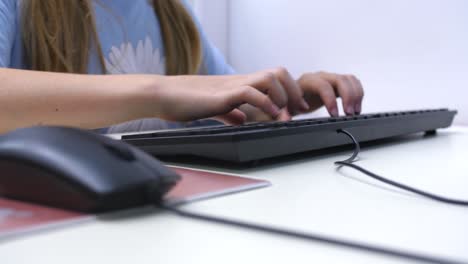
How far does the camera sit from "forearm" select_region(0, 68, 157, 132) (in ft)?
1.86

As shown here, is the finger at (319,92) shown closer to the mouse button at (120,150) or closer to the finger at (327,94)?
the finger at (327,94)

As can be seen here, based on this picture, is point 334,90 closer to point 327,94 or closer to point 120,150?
point 327,94

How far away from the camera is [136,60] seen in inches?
40.3

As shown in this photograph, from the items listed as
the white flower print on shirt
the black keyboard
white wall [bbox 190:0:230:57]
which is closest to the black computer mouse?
the black keyboard

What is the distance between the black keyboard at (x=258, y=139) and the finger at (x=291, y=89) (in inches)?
5.8

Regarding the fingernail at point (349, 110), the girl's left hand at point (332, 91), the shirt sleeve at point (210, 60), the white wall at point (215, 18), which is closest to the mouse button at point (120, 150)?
the girl's left hand at point (332, 91)

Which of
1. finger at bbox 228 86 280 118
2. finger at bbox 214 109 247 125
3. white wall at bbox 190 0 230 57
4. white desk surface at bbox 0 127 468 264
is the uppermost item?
white wall at bbox 190 0 230 57

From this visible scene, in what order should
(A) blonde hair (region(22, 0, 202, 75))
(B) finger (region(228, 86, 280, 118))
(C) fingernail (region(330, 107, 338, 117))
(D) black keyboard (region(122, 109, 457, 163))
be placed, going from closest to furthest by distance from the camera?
(D) black keyboard (region(122, 109, 457, 163)) < (B) finger (region(228, 86, 280, 118)) < (C) fingernail (region(330, 107, 338, 117)) < (A) blonde hair (region(22, 0, 202, 75))

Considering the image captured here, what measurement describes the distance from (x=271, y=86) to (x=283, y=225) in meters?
0.38

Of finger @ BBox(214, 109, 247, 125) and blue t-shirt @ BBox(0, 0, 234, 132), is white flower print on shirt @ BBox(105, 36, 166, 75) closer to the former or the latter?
blue t-shirt @ BBox(0, 0, 234, 132)

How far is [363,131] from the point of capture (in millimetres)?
477

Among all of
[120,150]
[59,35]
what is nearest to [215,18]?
[59,35]

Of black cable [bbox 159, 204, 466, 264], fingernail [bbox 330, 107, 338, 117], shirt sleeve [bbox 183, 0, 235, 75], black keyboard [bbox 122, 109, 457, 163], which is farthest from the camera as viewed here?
shirt sleeve [bbox 183, 0, 235, 75]

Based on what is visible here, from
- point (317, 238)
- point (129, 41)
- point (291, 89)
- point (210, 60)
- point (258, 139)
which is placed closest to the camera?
point (317, 238)
